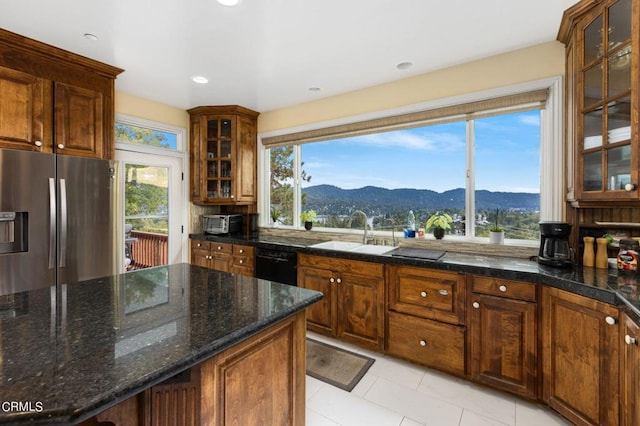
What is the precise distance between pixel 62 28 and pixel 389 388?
3543 mm

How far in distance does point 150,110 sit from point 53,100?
120 cm

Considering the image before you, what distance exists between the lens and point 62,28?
2.14 meters

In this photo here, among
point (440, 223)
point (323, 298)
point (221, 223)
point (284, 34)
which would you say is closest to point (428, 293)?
point (440, 223)

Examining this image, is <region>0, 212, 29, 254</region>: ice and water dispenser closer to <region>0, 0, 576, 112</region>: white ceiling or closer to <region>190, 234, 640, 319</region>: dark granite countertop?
<region>0, 0, 576, 112</region>: white ceiling

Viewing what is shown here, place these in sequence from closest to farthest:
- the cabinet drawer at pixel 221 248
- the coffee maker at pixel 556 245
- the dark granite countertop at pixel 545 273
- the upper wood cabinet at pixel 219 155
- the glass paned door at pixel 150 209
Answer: the dark granite countertop at pixel 545 273 → the coffee maker at pixel 556 245 → the glass paned door at pixel 150 209 → the cabinet drawer at pixel 221 248 → the upper wood cabinet at pixel 219 155

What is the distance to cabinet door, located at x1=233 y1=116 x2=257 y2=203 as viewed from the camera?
3.90m

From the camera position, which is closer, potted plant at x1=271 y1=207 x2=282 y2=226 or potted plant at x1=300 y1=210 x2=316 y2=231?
potted plant at x1=300 y1=210 x2=316 y2=231

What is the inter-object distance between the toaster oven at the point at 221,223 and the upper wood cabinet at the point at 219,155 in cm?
19

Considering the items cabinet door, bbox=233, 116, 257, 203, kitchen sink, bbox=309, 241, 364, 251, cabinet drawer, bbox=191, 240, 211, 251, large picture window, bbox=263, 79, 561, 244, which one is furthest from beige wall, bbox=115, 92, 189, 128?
kitchen sink, bbox=309, 241, 364, 251

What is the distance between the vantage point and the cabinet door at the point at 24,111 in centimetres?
220

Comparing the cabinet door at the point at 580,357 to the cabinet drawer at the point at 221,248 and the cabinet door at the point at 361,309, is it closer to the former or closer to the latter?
the cabinet door at the point at 361,309

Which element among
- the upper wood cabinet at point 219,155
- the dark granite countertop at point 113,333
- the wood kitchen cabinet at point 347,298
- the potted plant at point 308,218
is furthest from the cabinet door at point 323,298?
the upper wood cabinet at point 219,155

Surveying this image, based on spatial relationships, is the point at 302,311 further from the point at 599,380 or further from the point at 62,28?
the point at 62,28

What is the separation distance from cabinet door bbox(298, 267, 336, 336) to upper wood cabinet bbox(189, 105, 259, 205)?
1579 mm
